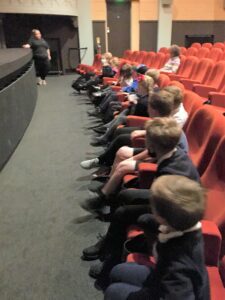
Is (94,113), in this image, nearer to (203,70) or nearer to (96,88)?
(96,88)

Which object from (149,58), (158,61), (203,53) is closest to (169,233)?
(158,61)

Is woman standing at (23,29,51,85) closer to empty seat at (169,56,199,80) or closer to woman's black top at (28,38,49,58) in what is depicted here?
woman's black top at (28,38,49,58)

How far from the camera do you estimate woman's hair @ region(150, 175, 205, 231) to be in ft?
3.33

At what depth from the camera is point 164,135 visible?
1.56m

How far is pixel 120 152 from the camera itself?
2.34 m

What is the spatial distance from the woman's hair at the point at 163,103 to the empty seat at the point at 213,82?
1905mm

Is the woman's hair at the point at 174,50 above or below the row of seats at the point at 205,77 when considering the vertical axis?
above

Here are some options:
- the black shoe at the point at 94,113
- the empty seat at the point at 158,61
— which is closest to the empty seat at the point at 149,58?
the empty seat at the point at 158,61

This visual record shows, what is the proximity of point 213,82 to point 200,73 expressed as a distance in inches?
21.2

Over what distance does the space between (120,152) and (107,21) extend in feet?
30.8

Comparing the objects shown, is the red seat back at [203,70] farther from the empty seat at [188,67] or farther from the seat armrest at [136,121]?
the seat armrest at [136,121]

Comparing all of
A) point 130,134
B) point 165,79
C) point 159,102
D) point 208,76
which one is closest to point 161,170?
point 159,102

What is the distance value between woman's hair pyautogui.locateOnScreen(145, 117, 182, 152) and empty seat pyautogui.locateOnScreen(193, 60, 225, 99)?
2.47 metres

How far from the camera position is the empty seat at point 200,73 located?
171 inches
